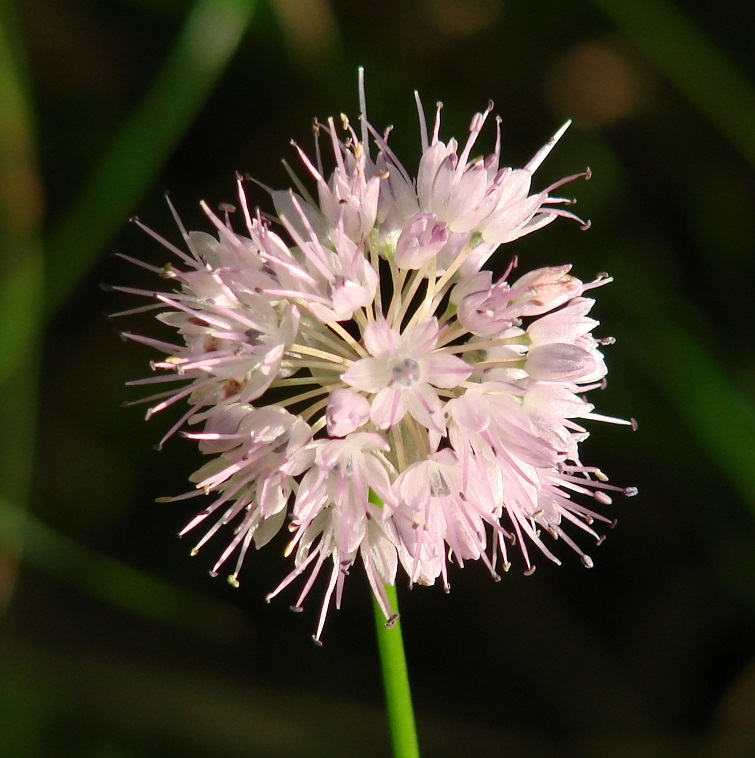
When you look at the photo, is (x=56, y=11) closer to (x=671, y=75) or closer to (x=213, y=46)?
(x=213, y=46)

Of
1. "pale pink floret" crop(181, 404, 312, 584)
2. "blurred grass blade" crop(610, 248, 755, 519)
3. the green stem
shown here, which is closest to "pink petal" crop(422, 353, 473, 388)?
"pale pink floret" crop(181, 404, 312, 584)

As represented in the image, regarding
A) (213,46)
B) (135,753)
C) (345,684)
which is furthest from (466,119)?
(135,753)

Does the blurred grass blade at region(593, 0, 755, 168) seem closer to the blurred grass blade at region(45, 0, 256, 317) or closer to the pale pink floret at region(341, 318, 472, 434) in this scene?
the blurred grass blade at region(45, 0, 256, 317)

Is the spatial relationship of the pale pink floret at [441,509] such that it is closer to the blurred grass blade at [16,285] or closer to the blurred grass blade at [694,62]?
the blurred grass blade at [16,285]

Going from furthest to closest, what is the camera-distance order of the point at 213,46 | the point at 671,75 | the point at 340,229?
the point at 671,75 < the point at 213,46 < the point at 340,229

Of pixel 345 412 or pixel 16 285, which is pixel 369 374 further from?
pixel 16 285

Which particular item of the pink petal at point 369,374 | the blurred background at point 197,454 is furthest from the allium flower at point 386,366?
the blurred background at point 197,454
